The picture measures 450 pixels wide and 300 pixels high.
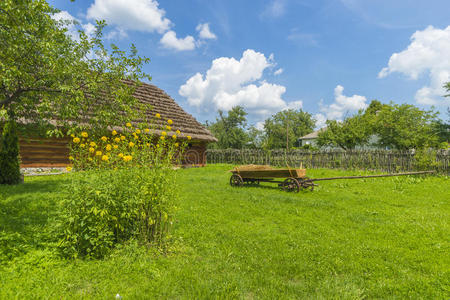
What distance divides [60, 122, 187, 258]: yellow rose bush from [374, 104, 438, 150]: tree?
85.8 ft

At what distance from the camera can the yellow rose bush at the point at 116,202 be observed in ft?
10.6

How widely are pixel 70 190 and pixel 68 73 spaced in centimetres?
366

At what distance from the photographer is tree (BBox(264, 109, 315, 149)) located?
45981mm

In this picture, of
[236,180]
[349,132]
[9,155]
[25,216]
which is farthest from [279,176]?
[349,132]

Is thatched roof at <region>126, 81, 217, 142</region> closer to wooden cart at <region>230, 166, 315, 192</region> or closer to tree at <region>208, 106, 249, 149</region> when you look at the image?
wooden cart at <region>230, 166, 315, 192</region>

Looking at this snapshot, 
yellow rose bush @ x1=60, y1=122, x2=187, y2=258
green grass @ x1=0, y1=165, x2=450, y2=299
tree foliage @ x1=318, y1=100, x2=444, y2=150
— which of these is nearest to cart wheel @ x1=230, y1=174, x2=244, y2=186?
green grass @ x1=0, y1=165, x2=450, y2=299

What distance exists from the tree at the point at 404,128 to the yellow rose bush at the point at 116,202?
26151mm

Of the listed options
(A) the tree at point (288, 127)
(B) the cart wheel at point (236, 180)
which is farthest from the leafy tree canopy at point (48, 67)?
(A) the tree at point (288, 127)

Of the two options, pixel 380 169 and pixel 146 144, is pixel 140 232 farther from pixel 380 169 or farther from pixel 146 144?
pixel 380 169

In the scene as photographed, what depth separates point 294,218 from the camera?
17.3 ft

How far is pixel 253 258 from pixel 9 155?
29.7 feet

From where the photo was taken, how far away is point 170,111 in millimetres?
18375

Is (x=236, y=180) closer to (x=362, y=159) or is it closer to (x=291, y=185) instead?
(x=291, y=185)

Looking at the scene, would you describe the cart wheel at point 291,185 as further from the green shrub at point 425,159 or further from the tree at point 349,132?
the tree at point 349,132
